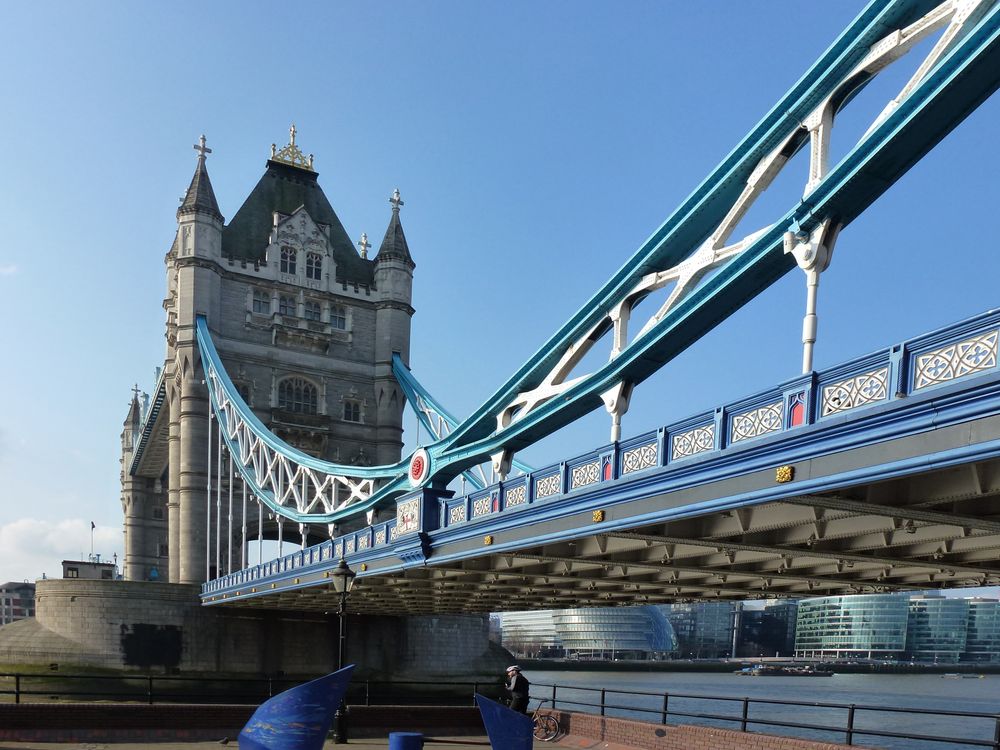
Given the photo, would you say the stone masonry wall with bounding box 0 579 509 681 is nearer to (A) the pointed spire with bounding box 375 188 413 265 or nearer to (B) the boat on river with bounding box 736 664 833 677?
(A) the pointed spire with bounding box 375 188 413 265

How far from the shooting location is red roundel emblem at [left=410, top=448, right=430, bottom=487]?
2231 centimetres

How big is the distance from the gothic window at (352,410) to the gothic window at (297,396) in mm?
1742

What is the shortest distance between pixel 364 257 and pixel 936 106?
1940 inches

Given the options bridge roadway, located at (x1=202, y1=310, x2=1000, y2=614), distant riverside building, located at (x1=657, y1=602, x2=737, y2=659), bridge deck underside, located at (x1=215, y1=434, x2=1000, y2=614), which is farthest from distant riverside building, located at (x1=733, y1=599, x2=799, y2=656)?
bridge roadway, located at (x1=202, y1=310, x2=1000, y2=614)

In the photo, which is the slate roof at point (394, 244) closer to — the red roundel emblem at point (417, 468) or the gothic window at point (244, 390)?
the gothic window at point (244, 390)

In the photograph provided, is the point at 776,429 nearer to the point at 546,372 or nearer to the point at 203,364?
the point at 546,372

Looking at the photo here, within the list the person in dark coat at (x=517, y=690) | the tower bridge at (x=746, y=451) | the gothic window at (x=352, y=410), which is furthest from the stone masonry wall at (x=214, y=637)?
the person in dark coat at (x=517, y=690)

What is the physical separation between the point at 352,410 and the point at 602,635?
320 feet

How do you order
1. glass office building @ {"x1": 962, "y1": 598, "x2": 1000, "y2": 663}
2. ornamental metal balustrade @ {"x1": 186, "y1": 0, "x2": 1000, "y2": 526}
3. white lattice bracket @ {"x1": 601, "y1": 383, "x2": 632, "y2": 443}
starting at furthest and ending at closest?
glass office building @ {"x1": 962, "y1": 598, "x2": 1000, "y2": 663} → white lattice bracket @ {"x1": 601, "y1": 383, "x2": 632, "y2": 443} → ornamental metal balustrade @ {"x1": 186, "y1": 0, "x2": 1000, "y2": 526}

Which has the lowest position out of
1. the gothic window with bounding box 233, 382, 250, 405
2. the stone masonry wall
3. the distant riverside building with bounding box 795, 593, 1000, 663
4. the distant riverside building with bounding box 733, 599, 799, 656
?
the distant riverside building with bounding box 733, 599, 799, 656

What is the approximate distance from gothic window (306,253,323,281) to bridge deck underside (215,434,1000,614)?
28.5 meters

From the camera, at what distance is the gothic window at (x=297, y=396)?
5331 cm

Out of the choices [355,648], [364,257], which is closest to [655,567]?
[355,648]

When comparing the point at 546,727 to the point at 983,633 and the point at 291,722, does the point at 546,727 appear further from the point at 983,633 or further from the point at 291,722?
the point at 983,633
